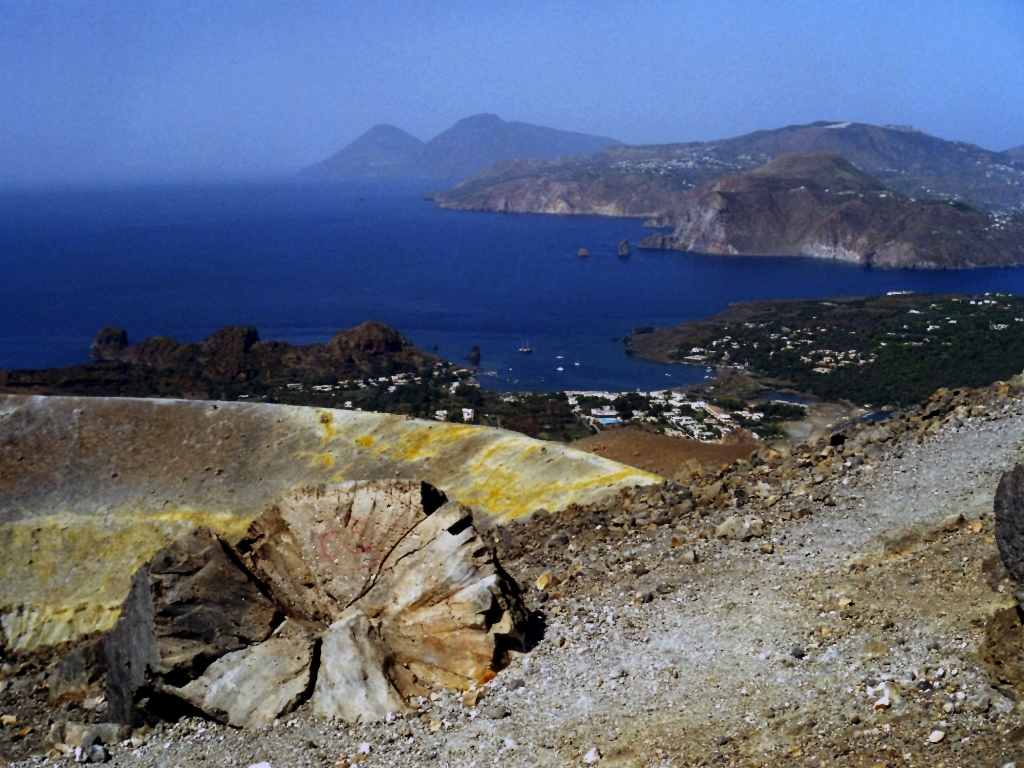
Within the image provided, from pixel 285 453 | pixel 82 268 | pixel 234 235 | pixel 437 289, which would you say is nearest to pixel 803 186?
pixel 437 289

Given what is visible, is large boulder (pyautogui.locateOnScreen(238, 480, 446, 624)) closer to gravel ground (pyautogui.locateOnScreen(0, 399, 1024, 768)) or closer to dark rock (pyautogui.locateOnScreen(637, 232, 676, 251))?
gravel ground (pyautogui.locateOnScreen(0, 399, 1024, 768))

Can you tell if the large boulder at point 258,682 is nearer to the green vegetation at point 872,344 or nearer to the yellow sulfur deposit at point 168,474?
the yellow sulfur deposit at point 168,474

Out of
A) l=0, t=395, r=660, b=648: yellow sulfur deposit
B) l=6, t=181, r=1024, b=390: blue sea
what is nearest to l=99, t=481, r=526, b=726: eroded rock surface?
l=0, t=395, r=660, b=648: yellow sulfur deposit

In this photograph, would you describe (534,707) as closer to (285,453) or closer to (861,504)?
(861,504)

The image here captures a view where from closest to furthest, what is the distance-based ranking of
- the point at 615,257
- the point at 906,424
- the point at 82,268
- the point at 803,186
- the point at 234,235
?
the point at 906,424
the point at 82,268
the point at 615,257
the point at 803,186
the point at 234,235

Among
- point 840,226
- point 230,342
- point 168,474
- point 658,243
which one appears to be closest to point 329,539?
point 168,474

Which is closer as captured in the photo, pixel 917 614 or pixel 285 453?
pixel 917 614

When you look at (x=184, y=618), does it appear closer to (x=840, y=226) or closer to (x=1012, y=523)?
(x=1012, y=523)
